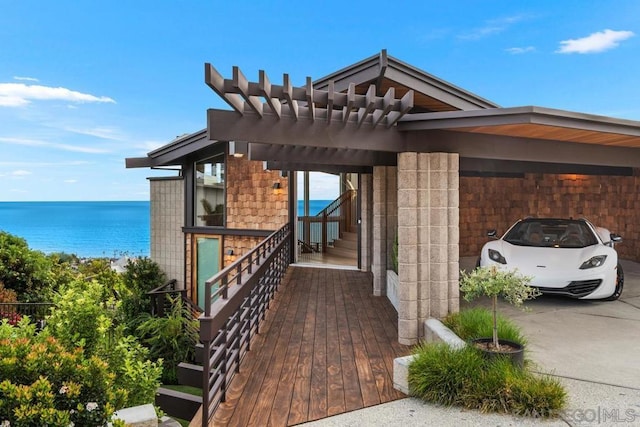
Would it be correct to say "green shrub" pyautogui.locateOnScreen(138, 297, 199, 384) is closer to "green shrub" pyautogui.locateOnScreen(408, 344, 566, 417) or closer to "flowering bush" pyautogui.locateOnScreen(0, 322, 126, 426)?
"flowering bush" pyautogui.locateOnScreen(0, 322, 126, 426)

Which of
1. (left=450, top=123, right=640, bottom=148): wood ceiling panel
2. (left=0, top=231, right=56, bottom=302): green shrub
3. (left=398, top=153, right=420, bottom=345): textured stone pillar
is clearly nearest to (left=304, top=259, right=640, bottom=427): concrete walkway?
(left=398, top=153, right=420, bottom=345): textured stone pillar

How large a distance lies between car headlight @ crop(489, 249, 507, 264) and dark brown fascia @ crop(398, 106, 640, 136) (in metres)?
2.23

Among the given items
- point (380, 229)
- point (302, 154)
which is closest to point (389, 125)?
point (302, 154)

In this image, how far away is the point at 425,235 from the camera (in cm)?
470

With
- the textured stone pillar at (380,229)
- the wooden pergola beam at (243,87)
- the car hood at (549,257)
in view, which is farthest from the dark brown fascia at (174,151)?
the car hood at (549,257)

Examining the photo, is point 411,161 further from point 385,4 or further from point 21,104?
point 21,104

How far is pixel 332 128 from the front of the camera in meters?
4.13

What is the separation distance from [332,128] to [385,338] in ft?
8.32

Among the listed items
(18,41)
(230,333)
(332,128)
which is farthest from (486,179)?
(18,41)

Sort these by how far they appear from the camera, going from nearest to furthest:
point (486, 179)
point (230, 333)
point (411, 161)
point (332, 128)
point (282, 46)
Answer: point (230, 333)
point (332, 128)
point (411, 161)
point (486, 179)
point (282, 46)

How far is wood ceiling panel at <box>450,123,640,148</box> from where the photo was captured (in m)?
4.23

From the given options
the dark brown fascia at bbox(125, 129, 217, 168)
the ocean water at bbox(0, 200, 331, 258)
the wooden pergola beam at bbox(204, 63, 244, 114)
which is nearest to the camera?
the wooden pergola beam at bbox(204, 63, 244, 114)

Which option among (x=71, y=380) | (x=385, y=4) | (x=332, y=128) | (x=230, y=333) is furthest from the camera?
(x=385, y=4)

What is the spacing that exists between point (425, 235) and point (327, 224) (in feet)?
25.7
